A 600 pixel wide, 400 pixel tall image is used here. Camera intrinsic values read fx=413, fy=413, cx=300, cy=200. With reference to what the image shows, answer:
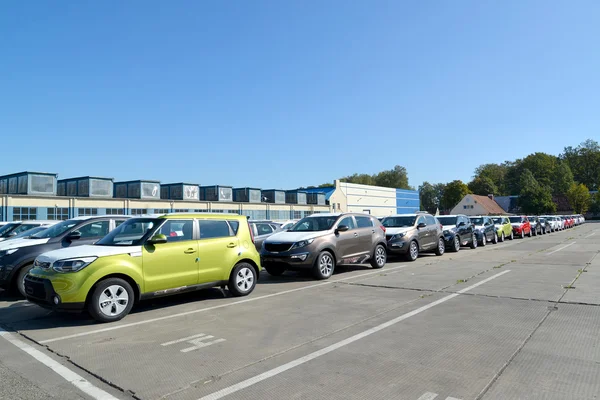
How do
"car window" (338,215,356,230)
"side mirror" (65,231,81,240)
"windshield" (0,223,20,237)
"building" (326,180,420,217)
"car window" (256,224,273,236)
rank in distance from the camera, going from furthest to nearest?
"building" (326,180,420,217), "car window" (256,224,273,236), "windshield" (0,223,20,237), "car window" (338,215,356,230), "side mirror" (65,231,81,240)

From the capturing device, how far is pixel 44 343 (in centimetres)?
560

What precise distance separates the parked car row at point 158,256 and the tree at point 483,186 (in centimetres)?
10614

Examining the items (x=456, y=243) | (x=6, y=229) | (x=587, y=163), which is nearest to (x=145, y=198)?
(x=6, y=229)

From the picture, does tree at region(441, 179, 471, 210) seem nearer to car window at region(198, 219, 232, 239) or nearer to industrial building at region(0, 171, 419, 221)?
industrial building at region(0, 171, 419, 221)

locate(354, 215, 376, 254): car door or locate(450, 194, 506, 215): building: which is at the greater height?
locate(450, 194, 506, 215): building

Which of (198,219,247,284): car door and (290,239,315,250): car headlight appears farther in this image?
(290,239,315,250): car headlight

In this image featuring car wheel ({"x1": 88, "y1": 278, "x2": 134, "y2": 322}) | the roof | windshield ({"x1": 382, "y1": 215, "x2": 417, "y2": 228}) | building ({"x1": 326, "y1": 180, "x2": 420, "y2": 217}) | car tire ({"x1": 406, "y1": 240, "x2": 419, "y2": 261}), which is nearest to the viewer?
car wheel ({"x1": 88, "y1": 278, "x2": 134, "y2": 322})

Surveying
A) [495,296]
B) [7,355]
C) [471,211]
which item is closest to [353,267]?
[495,296]

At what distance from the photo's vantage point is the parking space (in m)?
3.98

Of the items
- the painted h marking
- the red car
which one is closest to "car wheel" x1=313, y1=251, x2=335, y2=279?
the painted h marking

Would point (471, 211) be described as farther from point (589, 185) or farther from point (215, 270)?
point (215, 270)

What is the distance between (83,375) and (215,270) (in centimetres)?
383

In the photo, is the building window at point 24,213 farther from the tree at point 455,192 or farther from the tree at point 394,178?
the tree at point 394,178

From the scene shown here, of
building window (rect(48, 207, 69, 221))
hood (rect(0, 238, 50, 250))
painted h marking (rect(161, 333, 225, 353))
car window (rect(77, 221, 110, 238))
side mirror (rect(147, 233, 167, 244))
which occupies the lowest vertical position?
painted h marking (rect(161, 333, 225, 353))
